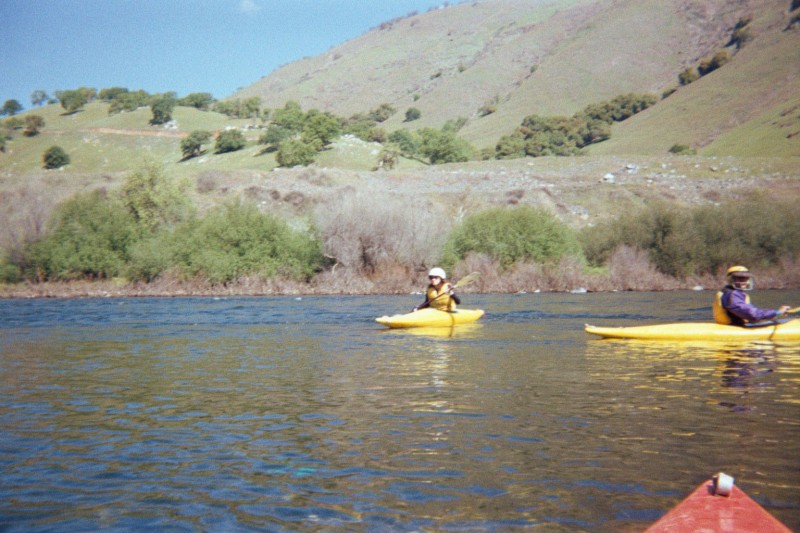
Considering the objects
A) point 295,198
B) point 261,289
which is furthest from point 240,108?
point 261,289

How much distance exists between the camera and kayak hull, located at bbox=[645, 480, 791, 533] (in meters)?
4.81

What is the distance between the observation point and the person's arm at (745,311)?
1602cm

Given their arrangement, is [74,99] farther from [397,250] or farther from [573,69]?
[397,250]

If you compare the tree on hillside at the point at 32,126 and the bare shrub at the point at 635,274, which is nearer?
the bare shrub at the point at 635,274

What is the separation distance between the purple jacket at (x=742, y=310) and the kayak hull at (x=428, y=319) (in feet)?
22.3

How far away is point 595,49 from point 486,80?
22008 mm

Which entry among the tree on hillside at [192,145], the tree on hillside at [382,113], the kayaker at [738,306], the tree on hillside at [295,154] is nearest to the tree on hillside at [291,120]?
the tree on hillside at [192,145]

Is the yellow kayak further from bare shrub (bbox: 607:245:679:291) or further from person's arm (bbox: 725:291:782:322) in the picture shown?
bare shrub (bbox: 607:245:679:291)

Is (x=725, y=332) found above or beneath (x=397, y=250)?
beneath

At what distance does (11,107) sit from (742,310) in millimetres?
148932

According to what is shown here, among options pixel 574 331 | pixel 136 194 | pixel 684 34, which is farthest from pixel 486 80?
pixel 574 331

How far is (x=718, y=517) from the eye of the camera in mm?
4898

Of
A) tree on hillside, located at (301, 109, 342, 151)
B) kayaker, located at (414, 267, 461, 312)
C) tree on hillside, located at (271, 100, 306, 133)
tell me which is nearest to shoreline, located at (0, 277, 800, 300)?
kayaker, located at (414, 267, 461, 312)

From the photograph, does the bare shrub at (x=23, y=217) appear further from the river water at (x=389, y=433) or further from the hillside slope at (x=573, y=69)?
the hillside slope at (x=573, y=69)
